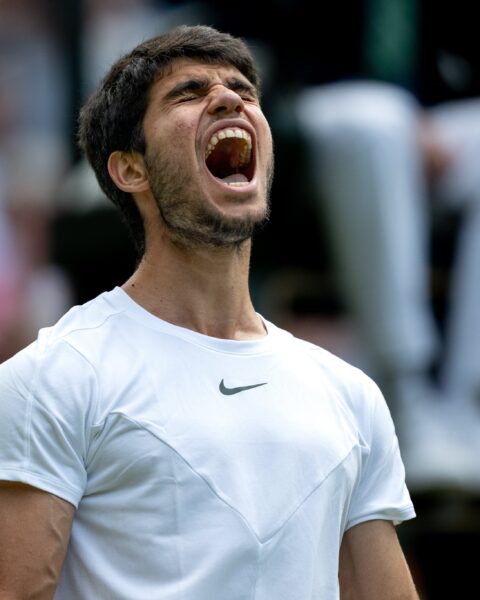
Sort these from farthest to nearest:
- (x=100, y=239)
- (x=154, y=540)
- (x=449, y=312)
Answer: (x=449, y=312)
(x=100, y=239)
(x=154, y=540)

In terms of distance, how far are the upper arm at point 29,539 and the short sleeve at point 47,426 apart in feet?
0.12

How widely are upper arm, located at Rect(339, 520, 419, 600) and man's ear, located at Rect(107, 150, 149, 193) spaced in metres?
1.03

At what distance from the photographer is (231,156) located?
379cm

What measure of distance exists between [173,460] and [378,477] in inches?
25.0

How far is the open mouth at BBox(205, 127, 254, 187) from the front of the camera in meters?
3.63

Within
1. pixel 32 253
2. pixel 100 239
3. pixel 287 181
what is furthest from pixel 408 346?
pixel 32 253

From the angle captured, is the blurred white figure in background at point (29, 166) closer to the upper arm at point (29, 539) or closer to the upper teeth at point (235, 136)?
the upper teeth at point (235, 136)

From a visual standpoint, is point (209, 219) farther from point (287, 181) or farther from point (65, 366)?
point (287, 181)

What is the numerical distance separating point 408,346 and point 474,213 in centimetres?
82

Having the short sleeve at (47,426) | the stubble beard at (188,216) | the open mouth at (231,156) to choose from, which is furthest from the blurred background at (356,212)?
the short sleeve at (47,426)

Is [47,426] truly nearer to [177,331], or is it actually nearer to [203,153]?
[177,331]

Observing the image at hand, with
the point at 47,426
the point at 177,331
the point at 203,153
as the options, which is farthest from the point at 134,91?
the point at 47,426

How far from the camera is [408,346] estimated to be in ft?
23.9

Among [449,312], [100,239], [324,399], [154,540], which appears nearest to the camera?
[154,540]
